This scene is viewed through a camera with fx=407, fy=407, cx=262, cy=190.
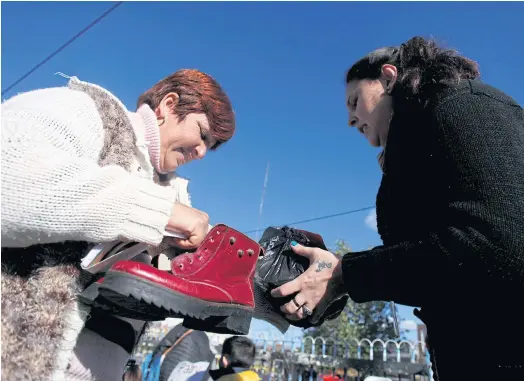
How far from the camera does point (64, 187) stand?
3.12 feet

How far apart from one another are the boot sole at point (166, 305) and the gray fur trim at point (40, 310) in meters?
0.11

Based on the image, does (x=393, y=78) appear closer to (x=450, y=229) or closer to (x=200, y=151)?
(x=450, y=229)

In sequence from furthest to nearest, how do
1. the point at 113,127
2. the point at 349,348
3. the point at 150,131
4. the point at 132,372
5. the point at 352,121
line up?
the point at 349,348
the point at 132,372
the point at 352,121
the point at 150,131
the point at 113,127

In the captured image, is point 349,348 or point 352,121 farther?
point 349,348

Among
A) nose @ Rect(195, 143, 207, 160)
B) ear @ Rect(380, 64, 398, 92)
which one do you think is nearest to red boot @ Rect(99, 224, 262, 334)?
nose @ Rect(195, 143, 207, 160)

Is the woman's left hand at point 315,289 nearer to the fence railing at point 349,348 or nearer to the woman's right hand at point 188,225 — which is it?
the woman's right hand at point 188,225

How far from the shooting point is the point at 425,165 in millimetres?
1246

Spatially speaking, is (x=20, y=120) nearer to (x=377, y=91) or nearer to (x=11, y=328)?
(x=11, y=328)

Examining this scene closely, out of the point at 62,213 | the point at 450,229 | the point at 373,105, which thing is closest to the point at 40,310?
the point at 62,213

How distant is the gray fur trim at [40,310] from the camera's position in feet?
3.22

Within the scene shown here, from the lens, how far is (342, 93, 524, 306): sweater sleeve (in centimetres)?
103

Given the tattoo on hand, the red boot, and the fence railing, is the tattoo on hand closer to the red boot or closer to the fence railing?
the red boot

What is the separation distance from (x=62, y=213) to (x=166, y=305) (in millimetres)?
343

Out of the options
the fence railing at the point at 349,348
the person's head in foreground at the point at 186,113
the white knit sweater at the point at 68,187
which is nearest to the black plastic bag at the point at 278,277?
the person's head in foreground at the point at 186,113
